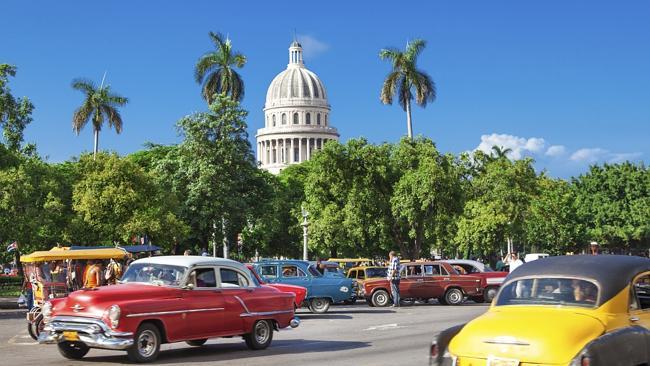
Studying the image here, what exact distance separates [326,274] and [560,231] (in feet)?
149

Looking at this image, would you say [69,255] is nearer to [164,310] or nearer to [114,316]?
[164,310]

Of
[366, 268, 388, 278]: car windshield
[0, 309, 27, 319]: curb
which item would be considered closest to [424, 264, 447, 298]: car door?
[366, 268, 388, 278]: car windshield

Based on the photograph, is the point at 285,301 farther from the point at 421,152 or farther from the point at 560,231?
the point at 560,231

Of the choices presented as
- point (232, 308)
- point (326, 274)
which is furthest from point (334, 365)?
point (326, 274)

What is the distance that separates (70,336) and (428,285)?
703 inches

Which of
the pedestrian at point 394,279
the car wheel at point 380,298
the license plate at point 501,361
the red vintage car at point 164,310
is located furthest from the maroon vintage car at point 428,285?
the license plate at point 501,361

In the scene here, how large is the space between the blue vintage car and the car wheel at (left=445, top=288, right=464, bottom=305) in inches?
182

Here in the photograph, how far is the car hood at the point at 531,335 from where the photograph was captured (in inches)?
320

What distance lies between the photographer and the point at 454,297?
97.9ft

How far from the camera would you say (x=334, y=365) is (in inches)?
528

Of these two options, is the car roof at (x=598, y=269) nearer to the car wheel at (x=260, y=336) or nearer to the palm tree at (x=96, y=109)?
the car wheel at (x=260, y=336)

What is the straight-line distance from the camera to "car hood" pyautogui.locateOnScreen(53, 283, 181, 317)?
13578mm

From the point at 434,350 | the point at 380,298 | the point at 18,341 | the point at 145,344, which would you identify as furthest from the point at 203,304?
the point at 380,298

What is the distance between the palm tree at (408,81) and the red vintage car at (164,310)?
147 ft
